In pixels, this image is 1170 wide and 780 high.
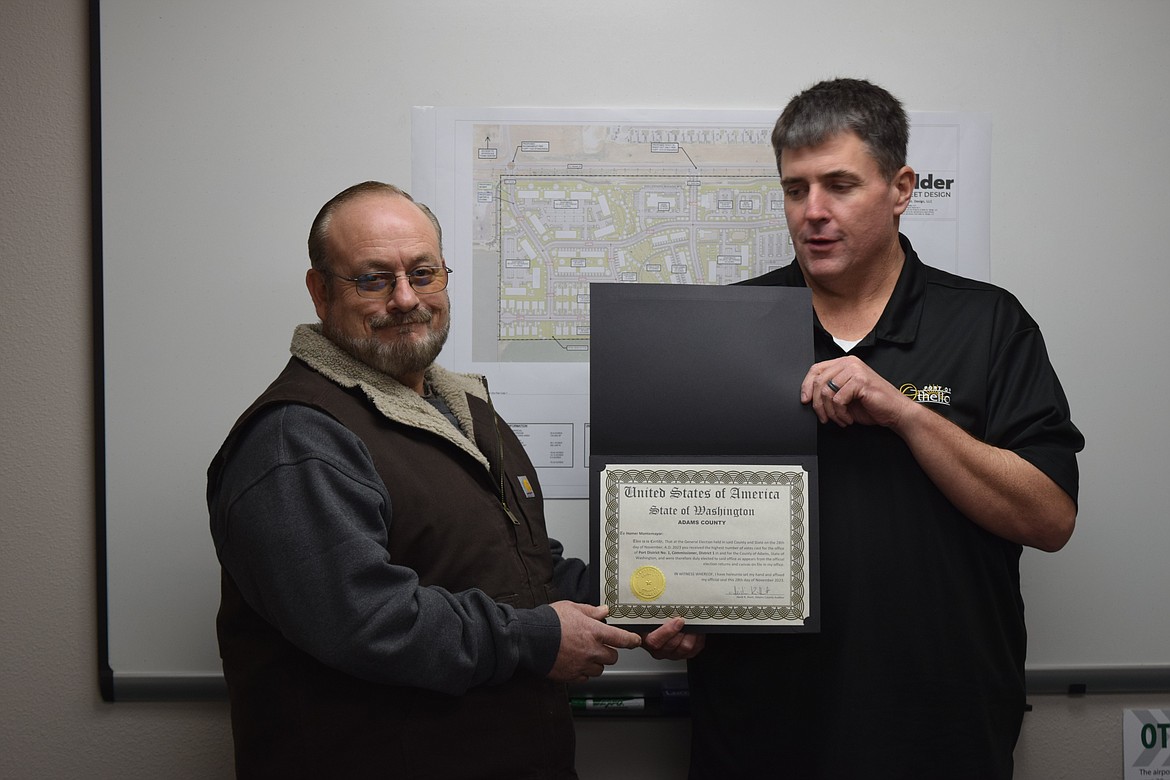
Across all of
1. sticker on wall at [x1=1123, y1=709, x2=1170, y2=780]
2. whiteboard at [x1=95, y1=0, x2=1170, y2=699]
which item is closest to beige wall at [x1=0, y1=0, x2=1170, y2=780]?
whiteboard at [x1=95, y1=0, x2=1170, y2=699]

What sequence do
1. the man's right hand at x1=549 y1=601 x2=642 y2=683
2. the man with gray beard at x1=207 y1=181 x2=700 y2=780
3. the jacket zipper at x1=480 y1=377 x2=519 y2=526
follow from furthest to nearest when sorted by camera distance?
the jacket zipper at x1=480 y1=377 x2=519 y2=526
the man's right hand at x1=549 y1=601 x2=642 y2=683
the man with gray beard at x1=207 y1=181 x2=700 y2=780

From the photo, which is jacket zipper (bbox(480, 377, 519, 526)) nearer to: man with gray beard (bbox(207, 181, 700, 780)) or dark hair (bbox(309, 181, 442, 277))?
man with gray beard (bbox(207, 181, 700, 780))

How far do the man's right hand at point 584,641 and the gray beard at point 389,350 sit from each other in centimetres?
45

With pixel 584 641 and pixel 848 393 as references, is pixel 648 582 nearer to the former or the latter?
pixel 584 641

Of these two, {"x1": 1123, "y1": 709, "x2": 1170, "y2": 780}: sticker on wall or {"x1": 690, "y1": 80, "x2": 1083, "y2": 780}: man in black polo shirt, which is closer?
{"x1": 690, "y1": 80, "x2": 1083, "y2": 780}: man in black polo shirt

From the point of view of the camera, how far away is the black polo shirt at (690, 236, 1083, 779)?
1.34m

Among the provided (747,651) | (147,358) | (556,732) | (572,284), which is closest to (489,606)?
(556,732)

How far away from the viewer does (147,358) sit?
170 centimetres

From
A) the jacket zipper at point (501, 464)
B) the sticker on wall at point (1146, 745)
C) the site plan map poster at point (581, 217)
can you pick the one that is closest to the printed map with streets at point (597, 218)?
the site plan map poster at point (581, 217)

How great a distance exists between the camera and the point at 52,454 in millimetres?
1708

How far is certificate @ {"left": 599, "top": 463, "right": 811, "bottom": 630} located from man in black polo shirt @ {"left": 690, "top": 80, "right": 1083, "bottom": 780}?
0.39 ft

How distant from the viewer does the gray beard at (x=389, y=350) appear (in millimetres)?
1322

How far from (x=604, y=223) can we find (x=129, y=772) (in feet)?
4.94

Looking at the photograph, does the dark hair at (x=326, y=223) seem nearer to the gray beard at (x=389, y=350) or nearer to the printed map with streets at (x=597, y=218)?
the gray beard at (x=389, y=350)
